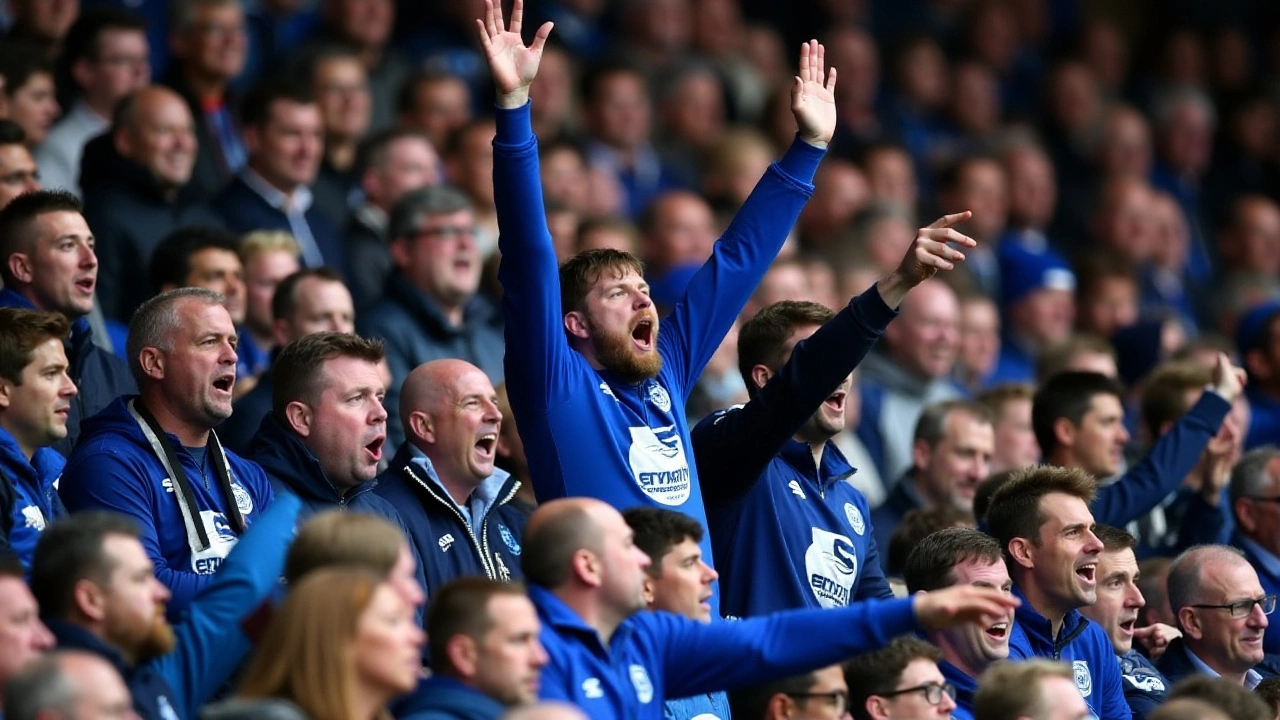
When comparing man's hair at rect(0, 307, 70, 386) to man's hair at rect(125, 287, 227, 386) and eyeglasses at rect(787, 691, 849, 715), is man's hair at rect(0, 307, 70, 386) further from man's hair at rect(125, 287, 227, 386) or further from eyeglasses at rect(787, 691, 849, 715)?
eyeglasses at rect(787, 691, 849, 715)

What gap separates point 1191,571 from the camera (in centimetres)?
738

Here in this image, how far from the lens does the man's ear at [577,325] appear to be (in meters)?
6.15

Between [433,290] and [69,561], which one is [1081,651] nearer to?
[433,290]

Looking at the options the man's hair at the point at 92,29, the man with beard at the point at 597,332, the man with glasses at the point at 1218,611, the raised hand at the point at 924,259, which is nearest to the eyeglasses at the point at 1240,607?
the man with glasses at the point at 1218,611

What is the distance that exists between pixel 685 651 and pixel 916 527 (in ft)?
8.31

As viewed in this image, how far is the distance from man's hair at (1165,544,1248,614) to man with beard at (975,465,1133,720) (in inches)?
20.8

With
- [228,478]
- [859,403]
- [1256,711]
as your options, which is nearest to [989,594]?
[1256,711]

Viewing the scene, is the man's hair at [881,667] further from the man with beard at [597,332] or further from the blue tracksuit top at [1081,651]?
the blue tracksuit top at [1081,651]

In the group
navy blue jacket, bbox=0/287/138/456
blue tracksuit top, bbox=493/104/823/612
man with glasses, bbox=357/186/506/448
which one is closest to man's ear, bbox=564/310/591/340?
blue tracksuit top, bbox=493/104/823/612

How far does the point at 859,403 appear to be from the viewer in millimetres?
10016

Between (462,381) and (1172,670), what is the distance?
2950 millimetres

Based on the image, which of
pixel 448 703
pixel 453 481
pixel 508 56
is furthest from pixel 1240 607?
pixel 448 703

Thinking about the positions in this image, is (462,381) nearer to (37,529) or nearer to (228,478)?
(228,478)

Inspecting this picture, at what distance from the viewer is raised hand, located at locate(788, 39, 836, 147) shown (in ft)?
21.5
